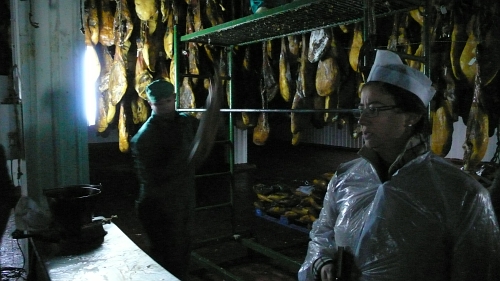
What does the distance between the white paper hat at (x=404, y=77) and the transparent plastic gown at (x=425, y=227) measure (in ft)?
0.80

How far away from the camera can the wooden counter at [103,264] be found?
72.7 inches

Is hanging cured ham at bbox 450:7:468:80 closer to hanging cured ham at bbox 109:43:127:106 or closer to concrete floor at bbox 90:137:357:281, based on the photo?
concrete floor at bbox 90:137:357:281

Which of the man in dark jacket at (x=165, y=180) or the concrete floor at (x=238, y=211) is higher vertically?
the man in dark jacket at (x=165, y=180)

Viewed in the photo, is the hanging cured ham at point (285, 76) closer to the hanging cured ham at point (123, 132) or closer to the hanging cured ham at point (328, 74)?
the hanging cured ham at point (328, 74)

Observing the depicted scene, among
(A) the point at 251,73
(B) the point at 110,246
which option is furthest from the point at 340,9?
(A) the point at 251,73

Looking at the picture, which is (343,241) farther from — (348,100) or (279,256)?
(348,100)

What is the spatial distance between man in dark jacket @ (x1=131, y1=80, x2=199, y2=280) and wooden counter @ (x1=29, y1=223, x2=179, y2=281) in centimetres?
59

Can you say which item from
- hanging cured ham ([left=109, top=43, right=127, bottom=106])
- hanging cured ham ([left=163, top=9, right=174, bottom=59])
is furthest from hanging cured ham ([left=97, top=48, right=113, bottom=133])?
hanging cured ham ([left=163, top=9, right=174, bottom=59])

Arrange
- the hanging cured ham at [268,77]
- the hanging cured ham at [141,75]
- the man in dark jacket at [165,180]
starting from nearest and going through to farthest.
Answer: the man in dark jacket at [165,180], the hanging cured ham at [268,77], the hanging cured ham at [141,75]

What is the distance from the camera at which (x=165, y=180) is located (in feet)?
9.55

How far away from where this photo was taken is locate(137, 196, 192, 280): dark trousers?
2.94 m

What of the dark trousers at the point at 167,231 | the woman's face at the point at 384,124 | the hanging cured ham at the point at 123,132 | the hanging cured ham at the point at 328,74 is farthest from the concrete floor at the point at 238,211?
the woman's face at the point at 384,124

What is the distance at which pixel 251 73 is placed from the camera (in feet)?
17.9

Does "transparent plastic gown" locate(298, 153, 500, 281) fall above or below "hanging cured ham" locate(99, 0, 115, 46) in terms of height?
below
